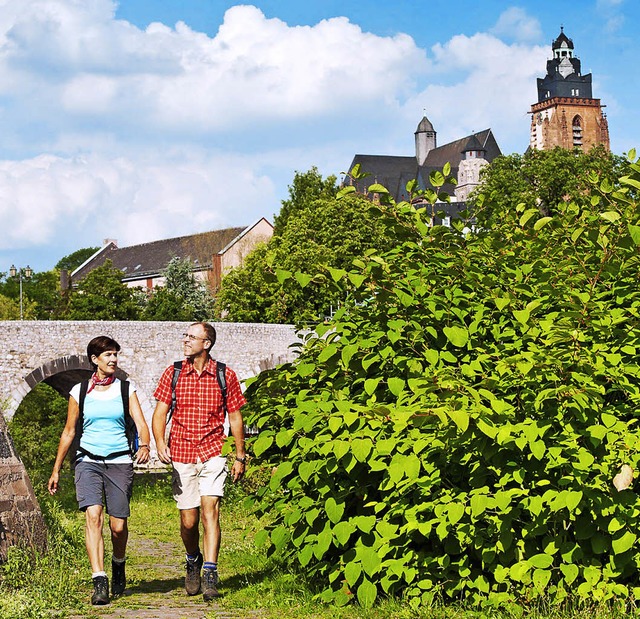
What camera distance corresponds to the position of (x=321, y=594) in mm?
5441

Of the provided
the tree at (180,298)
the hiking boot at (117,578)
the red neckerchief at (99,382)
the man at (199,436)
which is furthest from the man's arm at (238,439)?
the tree at (180,298)

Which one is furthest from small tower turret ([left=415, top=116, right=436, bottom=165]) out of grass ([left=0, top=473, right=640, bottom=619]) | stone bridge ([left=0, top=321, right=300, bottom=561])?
grass ([left=0, top=473, right=640, bottom=619])

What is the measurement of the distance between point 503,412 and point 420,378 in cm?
67

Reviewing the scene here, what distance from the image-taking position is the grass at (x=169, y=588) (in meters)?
4.88

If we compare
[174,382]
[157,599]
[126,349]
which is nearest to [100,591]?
[157,599]

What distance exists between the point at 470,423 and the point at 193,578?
2.56m

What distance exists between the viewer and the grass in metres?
4.88

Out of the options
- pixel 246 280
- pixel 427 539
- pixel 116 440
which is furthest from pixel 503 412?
pixel 246 280

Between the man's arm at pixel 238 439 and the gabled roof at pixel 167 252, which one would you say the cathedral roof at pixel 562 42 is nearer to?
the gabled roof at pixel 167 252

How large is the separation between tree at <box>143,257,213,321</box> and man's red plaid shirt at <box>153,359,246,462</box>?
40.6 meters

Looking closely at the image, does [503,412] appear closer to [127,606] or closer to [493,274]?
[493,274]

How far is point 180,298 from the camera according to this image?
159 ft

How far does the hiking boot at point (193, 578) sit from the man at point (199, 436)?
0.11 meters

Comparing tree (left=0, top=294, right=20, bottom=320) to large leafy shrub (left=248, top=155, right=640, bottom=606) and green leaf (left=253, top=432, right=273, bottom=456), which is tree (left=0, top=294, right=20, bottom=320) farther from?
large leafy shrub (left=248, top=155, right=640, bottom=606)
